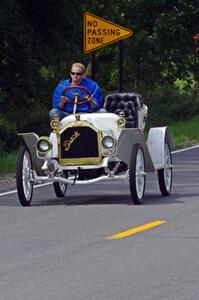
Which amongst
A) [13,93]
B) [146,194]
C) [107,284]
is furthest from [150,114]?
[107,284]

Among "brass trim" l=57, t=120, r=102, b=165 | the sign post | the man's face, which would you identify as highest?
the sign post

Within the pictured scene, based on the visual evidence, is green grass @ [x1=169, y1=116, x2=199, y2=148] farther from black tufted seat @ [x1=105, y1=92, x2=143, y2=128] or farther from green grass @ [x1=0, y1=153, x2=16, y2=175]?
black tufted seat @ [x1=105, y1=92, x2=143, y2=128]

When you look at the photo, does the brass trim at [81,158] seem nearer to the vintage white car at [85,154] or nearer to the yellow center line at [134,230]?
the vintage white car at [85,154]

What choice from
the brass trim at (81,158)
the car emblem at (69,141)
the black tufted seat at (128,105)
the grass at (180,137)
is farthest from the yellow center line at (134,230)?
the grass at (180,137)

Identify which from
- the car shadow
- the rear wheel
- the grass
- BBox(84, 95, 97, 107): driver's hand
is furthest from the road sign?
BBox(84, 95, 97, 107): driver's hand

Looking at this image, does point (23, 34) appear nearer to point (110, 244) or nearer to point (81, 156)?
point (81, 156)

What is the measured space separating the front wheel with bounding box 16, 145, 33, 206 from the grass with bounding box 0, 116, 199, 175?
5.53 m

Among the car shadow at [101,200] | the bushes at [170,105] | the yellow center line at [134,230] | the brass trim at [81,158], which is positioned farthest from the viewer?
the bushes at [170,105]

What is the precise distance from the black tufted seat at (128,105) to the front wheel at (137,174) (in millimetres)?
1070

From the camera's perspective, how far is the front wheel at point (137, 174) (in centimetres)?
1477

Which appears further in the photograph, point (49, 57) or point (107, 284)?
point (49, 57)

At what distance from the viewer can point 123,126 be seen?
15.3 meters

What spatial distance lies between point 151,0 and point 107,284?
31611 millimetres

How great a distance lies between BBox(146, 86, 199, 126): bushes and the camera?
36844 mm
